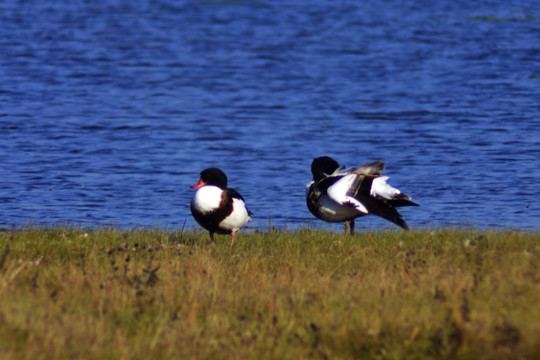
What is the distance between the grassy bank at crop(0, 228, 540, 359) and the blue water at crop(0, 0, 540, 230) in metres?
3.20

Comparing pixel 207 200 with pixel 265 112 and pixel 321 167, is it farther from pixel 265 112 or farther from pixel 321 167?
pixel 265 112

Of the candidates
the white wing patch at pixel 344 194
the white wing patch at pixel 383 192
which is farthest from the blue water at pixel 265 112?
the white wing patch at pixel 344 194

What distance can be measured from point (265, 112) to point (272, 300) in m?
18.6

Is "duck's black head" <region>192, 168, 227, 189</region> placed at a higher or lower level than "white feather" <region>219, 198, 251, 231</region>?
higher

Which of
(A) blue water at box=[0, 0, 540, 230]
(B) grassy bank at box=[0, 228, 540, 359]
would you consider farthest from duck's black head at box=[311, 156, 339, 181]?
(B) grassy bank at box=[0, 228, 540, 359]

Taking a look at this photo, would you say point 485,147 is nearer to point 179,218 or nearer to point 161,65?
point 179,218

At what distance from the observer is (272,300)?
7.47m

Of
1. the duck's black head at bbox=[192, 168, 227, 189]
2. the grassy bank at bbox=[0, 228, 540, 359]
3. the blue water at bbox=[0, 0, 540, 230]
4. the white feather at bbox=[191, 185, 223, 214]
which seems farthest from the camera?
the blue water at bbox=[0, 0, 540, 230]

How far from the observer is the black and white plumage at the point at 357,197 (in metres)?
11.2

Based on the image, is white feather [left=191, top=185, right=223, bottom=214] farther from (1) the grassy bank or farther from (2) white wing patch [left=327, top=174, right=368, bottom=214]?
(2) white wing patch [left=327, top=174, right=368, bottom=214]

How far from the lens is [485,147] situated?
66.5 ft

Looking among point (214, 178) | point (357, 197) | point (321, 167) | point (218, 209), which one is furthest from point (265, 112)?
point (218, 209)

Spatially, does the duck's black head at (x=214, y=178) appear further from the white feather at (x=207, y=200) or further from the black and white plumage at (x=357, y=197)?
the black and white plumage at (x=357, y=197)

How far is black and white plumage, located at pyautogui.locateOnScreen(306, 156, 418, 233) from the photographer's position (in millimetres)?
11156
